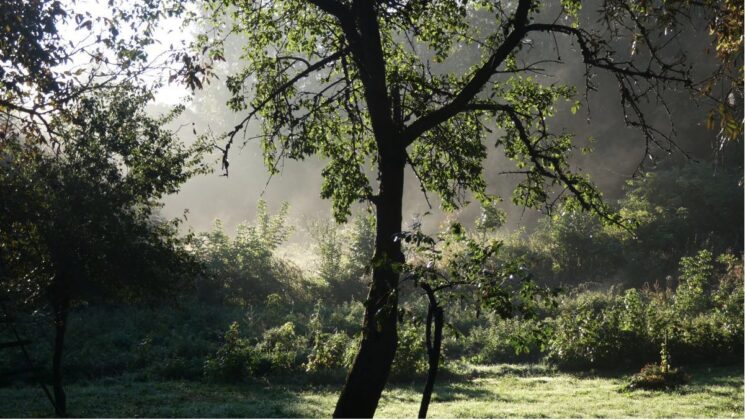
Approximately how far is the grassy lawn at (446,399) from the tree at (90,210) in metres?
1.72

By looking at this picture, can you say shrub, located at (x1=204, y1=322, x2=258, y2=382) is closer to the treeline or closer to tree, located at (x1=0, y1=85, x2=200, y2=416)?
the treeline

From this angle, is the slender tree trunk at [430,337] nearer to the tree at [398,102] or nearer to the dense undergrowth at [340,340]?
the tree at [398,102]

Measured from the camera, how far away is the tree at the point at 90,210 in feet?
27.1

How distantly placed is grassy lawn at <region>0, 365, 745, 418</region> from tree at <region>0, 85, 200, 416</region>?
67.5 inches

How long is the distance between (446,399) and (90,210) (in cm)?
603

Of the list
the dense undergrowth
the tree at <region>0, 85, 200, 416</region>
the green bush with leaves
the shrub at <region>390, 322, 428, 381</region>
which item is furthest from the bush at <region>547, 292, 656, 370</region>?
the green bush with leaves

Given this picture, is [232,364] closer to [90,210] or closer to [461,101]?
[90,210]

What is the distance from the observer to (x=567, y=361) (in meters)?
13.3

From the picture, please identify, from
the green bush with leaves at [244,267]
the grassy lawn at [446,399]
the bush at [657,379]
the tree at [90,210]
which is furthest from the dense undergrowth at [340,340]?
the tree at [90,210]

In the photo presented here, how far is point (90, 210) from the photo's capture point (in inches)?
343

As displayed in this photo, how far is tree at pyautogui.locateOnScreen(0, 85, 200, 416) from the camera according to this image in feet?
27.1

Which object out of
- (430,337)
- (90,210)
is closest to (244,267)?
(90,210)

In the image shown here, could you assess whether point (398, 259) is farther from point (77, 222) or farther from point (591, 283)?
point (591, 283)

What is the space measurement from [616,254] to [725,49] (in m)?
15.4
